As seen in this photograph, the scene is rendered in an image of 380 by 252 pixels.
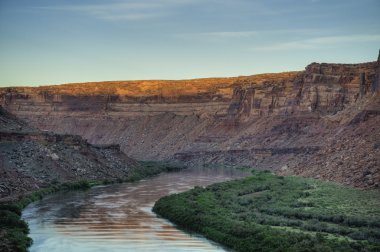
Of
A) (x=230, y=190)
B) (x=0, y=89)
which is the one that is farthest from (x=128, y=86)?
(x=230, y=190)

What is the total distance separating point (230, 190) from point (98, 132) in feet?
276

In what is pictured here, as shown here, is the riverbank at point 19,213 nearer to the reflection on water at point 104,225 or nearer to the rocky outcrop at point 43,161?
the reflection on water at point 104,225

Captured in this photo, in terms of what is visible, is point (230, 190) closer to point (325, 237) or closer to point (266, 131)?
point (325, 237)

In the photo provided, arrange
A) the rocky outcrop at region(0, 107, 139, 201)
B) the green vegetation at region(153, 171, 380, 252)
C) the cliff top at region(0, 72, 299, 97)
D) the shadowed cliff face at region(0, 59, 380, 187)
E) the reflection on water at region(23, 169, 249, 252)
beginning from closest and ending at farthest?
the green vegetation at region(153, 171, 380, 252)
the reflection on water at region(23, 169, 249, 252)
the rocky outcrop at region(0, 107, 139, 201)
the shadowed cliff face at region(0, 59, 380, 187)
the cliff top at region(0, 72, 299, 97)

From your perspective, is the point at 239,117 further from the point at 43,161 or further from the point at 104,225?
the point at 104,225

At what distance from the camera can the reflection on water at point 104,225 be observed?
101 ft

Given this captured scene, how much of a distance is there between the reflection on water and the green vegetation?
127 cm

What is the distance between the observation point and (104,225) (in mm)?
36469

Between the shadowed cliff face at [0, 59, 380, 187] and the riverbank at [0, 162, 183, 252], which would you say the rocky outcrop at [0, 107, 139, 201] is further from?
the shadowed cliff face at [0, 59, 380, 187]

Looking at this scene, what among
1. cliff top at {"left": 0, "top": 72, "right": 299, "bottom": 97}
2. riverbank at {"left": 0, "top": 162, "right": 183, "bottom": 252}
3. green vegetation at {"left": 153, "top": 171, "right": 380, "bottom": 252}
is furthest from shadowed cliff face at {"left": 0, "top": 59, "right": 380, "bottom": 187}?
riverbank at {"left": 0, "top": 162, "right": 183, "bottom": 252}

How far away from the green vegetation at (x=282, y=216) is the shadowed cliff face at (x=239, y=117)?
8.26 meters

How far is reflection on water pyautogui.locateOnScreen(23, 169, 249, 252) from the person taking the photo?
101 feet

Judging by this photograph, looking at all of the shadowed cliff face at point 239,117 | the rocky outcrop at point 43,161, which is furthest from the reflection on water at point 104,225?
the shadowed cliff face at point 239,117

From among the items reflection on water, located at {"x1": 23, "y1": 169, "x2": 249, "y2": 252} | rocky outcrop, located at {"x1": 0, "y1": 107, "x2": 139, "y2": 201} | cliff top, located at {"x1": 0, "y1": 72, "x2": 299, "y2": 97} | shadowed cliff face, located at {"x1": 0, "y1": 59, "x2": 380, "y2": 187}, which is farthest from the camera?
cliff top, located at {"x1": 0, "y1": 72, "x2": 299, "y2": 97}
